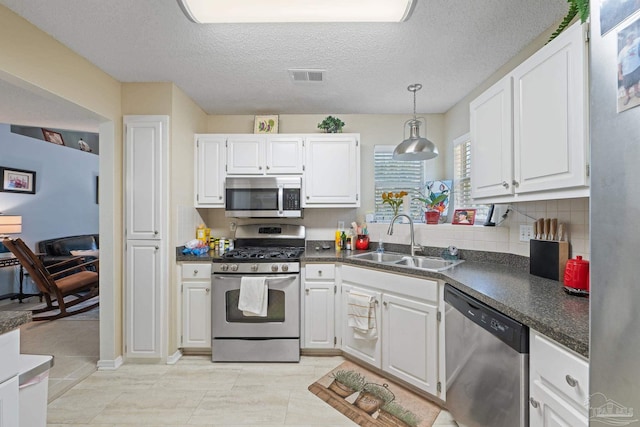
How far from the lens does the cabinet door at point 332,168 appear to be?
9.14 feet

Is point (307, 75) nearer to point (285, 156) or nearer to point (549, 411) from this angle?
point (285, 156)

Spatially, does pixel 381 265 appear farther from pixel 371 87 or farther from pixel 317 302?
pixel 371 87

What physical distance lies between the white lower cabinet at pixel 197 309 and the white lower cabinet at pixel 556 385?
2.35 metres

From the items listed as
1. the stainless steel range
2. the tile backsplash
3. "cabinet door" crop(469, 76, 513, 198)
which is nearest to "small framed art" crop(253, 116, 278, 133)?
the tile backsplash

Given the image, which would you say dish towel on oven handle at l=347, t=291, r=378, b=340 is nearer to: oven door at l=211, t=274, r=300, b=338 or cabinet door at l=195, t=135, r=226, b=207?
oven door at l=211, t=274, r=300, b=338

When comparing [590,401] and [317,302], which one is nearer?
[590,401]

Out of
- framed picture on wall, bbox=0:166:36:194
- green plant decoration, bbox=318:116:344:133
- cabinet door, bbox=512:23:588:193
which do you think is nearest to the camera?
cabinet door, bbox=512:23:588:193

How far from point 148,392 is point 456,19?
10.9 ft

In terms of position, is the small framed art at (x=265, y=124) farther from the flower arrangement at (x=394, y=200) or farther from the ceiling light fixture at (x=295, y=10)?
the flower arrangement at (x=394, y=200)

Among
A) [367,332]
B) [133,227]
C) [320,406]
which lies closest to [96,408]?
[133,227]

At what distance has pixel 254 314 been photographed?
2.32 meters

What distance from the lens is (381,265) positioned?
6.81 feet

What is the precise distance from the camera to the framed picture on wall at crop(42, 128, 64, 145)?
4859 millimetres

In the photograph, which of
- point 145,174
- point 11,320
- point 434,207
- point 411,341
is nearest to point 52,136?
point 145,174
